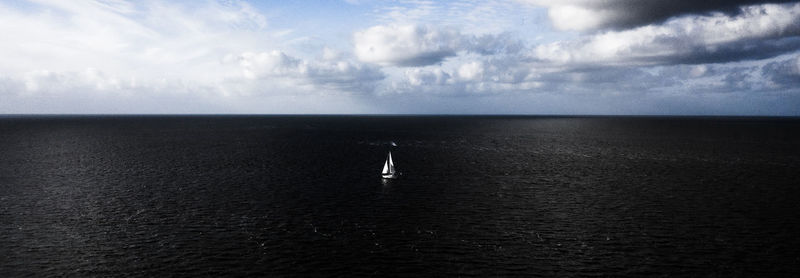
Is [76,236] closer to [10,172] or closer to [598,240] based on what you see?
[598,240]

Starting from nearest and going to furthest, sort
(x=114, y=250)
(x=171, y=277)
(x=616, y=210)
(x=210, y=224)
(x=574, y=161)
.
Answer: (x=171, y=277), (x=114, y=250), (x=210, y=224), (x=616, y=210), (x=574, y=161)

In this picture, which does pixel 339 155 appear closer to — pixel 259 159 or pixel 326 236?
pixel 259 159

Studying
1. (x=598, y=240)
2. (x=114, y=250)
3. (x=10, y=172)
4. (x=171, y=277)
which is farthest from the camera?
(x=10, y=172)

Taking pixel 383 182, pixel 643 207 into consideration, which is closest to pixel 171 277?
pixel 383 182

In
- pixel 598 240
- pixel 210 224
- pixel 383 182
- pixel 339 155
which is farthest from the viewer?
pixel 339 155

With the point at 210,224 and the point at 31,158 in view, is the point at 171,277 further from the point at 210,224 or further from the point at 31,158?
the point at 31,158

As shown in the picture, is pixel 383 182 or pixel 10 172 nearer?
pixel 383 182

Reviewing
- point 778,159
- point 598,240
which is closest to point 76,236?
point 598,240

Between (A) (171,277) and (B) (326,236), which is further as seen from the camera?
(B) (326,236)

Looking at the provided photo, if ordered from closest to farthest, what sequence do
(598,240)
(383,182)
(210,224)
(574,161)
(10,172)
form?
(598,240), (210,224), (383,182), (10,172), (574,161)
